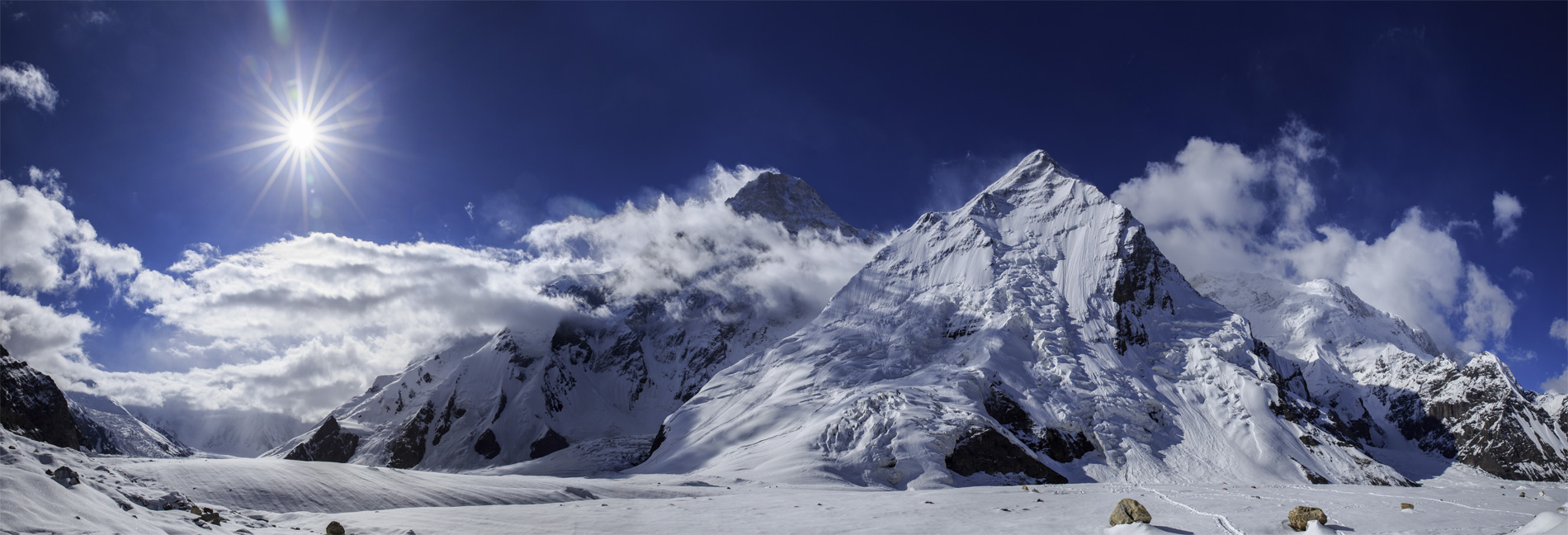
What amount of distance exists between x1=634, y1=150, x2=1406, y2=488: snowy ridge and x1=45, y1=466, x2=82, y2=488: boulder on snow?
63.6 m

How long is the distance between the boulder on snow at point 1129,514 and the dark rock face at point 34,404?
4720 inches

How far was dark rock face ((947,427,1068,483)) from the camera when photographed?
299 ft

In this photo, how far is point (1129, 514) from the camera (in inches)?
885

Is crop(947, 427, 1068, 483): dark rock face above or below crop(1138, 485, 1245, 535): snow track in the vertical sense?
above

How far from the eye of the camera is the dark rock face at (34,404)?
292 feet

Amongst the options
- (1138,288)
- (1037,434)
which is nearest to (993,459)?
(1037,434)

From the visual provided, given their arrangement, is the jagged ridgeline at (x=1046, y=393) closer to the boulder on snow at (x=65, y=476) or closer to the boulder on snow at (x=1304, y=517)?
the boulder on snow at (x=1304, y=517)

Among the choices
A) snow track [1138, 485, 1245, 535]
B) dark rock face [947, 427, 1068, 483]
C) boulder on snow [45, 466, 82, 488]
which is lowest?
snow track [1138, 485, 1245, 535]

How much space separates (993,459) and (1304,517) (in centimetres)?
7462

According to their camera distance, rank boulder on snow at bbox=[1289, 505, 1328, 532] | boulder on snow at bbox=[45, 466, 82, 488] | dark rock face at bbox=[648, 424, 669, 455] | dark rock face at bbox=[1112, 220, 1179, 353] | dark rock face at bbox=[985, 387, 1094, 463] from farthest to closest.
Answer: dark rock face at bbox=[1112, 220, 1179, 353]
dark rock face at bbox=[648, 424, 669, 455]
dark rock face at bbox=[985, 387, 1094, 463]
boulder on snow at bbox=[45, 466, 82, 488]
boulder on snow at bbox=[1289, 505, 1328, 532]

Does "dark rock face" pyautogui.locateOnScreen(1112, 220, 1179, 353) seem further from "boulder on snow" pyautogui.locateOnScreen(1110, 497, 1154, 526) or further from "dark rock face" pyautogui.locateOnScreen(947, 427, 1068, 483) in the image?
"boulder on snow" pyautogui.locateOnScreen(1110, 497, 1154, 526)

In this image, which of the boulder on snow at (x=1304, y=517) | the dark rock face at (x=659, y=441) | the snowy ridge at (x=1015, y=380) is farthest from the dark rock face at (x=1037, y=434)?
the boulder on snow at (x=1304, y=517)

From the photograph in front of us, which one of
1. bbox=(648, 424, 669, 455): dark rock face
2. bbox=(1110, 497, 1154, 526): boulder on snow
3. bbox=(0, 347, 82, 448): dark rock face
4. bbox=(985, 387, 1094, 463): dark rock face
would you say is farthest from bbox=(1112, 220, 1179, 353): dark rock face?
bbox=(0, 347, 82, 448): dark rock face

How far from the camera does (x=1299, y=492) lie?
43781 millimetres
